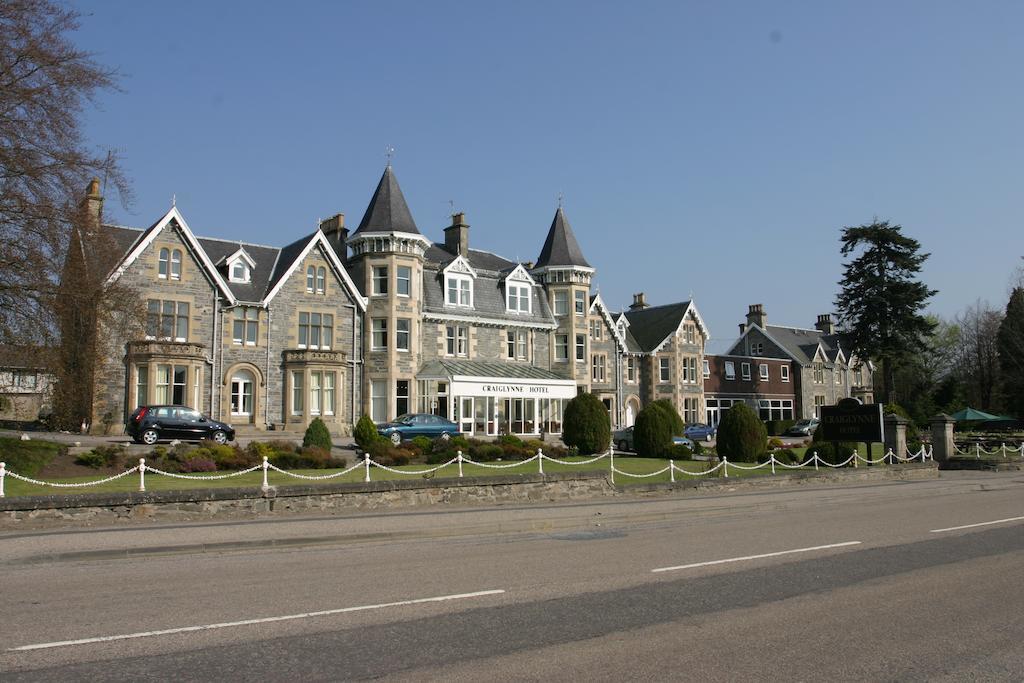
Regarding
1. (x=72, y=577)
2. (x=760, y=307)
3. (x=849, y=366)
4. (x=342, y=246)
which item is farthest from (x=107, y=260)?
(x=849, y=366)

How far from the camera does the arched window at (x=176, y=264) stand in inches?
1586

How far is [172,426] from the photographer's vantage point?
31031 mm

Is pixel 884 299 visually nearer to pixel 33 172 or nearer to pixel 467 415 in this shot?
pixel 467 415

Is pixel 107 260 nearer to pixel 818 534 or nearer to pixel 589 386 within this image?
pixel 818 534

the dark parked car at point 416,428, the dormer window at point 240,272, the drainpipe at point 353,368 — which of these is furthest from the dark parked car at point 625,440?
the dormer window at point 240,272

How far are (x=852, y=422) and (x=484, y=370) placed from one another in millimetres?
23556

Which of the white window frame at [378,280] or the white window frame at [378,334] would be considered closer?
the white window frame at [378,334]

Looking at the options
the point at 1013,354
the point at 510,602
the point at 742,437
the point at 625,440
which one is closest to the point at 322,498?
the point at 510,602

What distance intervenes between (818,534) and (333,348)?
111 ft

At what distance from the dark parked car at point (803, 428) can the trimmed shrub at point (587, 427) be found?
33.1m

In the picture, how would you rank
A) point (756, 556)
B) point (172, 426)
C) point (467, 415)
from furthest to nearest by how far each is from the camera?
point (467, 415) < point (172, 426) < point (756, 556)

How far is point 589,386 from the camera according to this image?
2203 inches

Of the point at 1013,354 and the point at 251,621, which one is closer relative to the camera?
the point at 251,621

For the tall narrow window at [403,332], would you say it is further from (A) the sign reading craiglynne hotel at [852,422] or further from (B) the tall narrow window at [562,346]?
(A) the sign reading craiglynne hotel at [852,422]
